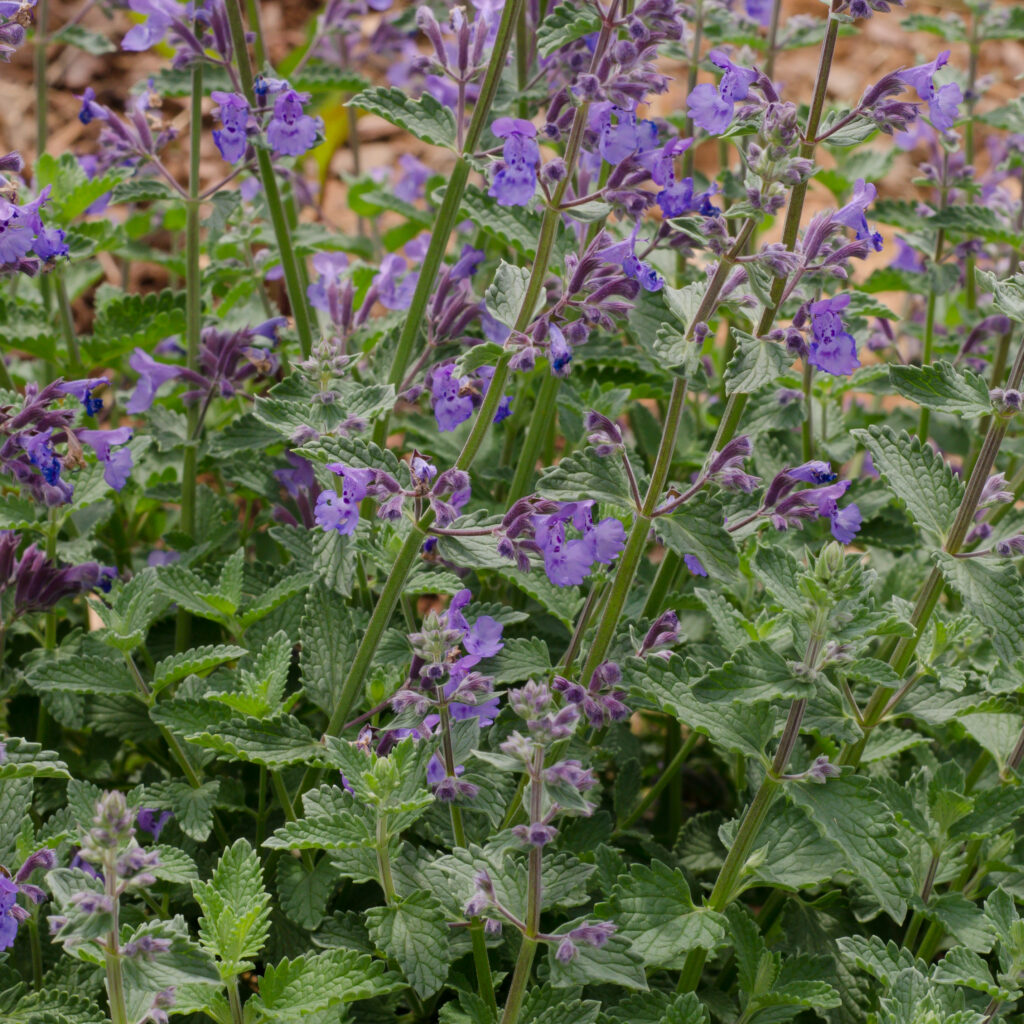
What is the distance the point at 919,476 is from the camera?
2.87 m

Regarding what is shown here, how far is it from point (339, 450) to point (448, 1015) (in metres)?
1.33

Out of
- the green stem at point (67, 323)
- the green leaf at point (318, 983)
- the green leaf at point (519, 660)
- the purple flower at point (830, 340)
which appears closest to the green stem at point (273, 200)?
the green stem at point (67, 323)

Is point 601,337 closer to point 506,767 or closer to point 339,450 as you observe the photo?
point 339,450

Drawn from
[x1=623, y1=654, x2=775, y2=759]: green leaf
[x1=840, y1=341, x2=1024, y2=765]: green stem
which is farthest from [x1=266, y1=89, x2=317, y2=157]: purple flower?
[x1=840, y1=341, x2=1024, y2=765]: green stem

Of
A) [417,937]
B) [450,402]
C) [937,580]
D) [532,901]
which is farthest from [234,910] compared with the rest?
[937,580]

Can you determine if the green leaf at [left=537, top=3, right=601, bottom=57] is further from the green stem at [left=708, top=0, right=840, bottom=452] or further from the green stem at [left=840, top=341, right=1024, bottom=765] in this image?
the green stem at [left=840, top=341, right=1024, bottom=765]

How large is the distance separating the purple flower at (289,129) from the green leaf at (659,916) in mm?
2174

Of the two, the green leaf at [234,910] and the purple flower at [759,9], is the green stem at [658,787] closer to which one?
the green leaf at [234,910]

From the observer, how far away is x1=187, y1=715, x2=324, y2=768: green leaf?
2.82 meters

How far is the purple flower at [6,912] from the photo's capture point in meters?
2.61

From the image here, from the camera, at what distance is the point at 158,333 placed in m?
4.05

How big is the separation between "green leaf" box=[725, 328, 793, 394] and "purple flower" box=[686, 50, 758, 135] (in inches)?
18.6

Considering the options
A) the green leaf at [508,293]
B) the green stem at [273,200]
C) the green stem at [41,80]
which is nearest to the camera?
the green leaf at [508,293]

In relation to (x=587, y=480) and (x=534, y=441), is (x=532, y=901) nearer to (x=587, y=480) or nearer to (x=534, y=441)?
(x=587, y=480)
